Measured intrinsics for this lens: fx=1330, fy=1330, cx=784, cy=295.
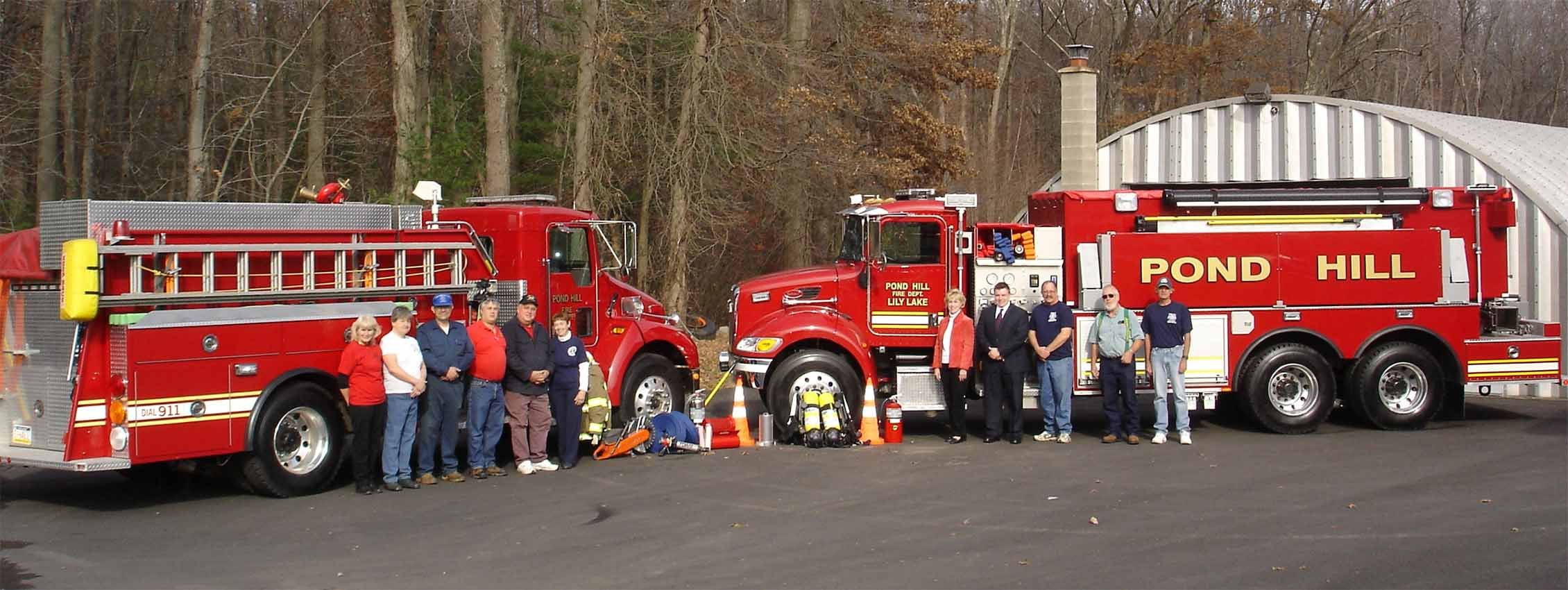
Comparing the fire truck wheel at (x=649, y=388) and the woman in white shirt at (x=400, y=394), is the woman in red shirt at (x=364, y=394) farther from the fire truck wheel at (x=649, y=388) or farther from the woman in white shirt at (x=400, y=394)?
the fire truck wheel at (x=649, y=388)

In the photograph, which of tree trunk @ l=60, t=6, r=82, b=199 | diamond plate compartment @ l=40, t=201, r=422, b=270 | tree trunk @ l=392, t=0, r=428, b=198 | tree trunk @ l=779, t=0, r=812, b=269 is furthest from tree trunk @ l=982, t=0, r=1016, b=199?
diamond plate compartment @ l=40, t=201, r=422, b=270

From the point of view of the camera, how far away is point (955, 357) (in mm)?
14008

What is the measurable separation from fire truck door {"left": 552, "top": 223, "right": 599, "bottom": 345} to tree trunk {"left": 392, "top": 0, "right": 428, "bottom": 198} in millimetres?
8930

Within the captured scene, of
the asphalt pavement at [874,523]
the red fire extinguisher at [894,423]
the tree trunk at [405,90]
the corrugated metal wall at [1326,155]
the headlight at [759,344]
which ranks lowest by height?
the asphalt pavement at [874,523]

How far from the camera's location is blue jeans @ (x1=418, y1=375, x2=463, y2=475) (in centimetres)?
1205

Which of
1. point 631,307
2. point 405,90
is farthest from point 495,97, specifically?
point 631,307

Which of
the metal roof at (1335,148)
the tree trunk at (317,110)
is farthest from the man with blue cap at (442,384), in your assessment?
the tree trunk at (317,110)

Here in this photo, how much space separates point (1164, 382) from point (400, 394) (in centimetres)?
775

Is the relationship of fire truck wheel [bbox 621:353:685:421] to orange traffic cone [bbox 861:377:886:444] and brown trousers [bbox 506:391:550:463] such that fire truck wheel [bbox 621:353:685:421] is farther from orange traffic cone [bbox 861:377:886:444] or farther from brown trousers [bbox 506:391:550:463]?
orange traffic cone [bbox 861:377:886:444]

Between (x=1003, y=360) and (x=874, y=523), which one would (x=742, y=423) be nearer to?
(x=1003, y=360)

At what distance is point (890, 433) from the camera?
46.8 ft

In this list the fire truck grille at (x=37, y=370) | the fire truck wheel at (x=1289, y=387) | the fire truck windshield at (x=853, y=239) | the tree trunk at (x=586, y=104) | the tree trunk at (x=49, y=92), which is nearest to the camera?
the fire truck grille at (x=37, y=370)

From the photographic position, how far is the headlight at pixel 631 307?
1473 centimetres

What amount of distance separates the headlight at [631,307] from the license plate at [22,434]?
589cm
